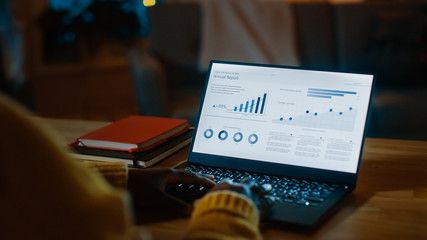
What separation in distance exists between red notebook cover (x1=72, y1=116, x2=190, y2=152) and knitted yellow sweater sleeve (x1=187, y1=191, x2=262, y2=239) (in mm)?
435

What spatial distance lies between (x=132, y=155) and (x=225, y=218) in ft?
1.54

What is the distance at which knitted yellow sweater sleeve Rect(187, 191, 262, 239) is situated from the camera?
707 mm

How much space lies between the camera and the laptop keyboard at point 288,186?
896 mm

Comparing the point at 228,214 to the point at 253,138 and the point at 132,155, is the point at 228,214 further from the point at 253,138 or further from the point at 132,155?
the point at 132,155

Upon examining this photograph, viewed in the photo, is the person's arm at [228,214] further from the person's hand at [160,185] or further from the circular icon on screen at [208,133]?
the circular icon on screen at [208,133]

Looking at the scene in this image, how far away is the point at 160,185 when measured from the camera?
3.03 ft

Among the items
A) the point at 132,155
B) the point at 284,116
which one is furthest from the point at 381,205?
the point at 132,155

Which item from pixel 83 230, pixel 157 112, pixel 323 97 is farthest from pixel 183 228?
pixel 157 112

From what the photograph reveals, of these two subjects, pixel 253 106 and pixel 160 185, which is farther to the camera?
pixel 253 106

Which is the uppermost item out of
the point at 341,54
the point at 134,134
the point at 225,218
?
the point at 341,54

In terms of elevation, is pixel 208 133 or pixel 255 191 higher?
pixel 208 133

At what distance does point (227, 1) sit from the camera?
3.00 metres

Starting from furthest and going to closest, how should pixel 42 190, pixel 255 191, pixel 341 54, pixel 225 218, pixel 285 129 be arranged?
1. pixel 341 54
2. pixel 285 129
3. pixel 255 191
4. pixel 225 218
5. pixel 42 190

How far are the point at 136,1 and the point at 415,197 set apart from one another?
361cm
